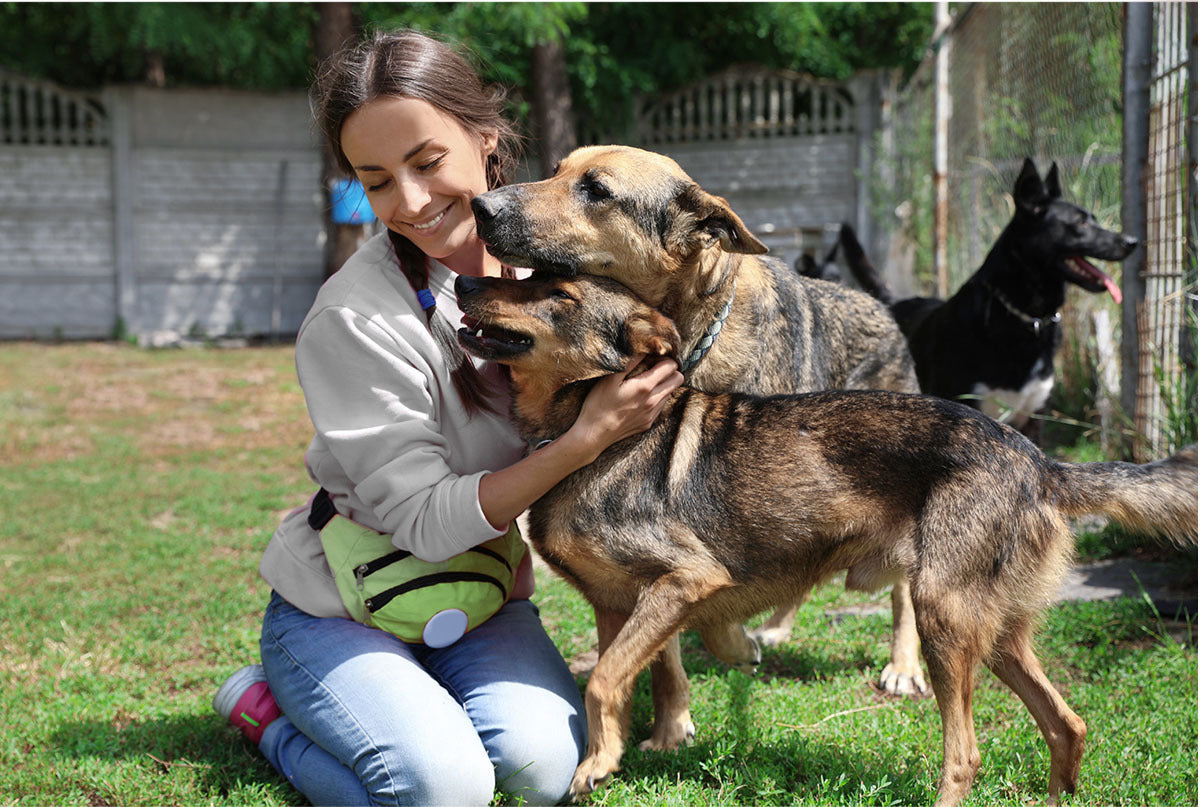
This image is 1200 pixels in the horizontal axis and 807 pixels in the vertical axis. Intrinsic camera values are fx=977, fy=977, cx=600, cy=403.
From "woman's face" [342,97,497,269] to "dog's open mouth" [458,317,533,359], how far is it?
0.48 meters

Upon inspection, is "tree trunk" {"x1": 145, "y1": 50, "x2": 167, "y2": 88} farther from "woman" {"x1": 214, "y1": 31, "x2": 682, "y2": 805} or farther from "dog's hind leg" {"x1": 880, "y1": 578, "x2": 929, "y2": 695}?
"dog's hind leg" {"x1": 880, "y1": 578, "x2": 929, "y2": 695}

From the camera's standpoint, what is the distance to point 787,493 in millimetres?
2756

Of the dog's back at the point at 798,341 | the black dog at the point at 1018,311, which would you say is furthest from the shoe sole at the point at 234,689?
the black dog at the point at 1018,311

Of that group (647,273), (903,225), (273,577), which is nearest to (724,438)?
(647,273)

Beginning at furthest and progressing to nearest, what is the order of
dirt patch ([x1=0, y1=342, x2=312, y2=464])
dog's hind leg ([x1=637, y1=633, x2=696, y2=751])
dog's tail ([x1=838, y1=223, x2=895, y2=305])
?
Answer: dirt patch ([x1=0, y1=342, x2=312, y2=464]) < dog's tail ([x1=838, y1=223, x2=895, y2=305]) < dog's hind leg ([x1=637, y1=633, x2=696, y2=751])

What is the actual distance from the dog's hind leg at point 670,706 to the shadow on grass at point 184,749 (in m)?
1.15

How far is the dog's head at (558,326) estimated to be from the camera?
8.73ft

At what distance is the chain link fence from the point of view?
16.1ft

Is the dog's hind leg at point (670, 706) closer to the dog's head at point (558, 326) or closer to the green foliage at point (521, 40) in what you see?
the dog's head at point (558, 326)

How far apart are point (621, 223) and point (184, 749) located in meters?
2.28

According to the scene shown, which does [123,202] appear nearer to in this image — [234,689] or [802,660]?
[234,689]

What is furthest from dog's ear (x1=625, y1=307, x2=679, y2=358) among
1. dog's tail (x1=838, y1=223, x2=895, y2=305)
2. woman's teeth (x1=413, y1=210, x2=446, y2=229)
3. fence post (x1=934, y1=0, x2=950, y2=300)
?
fence post (x1=934, y1=0, x2=950, y2=300)

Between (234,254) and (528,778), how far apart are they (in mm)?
14795

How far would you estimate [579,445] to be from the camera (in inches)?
109
